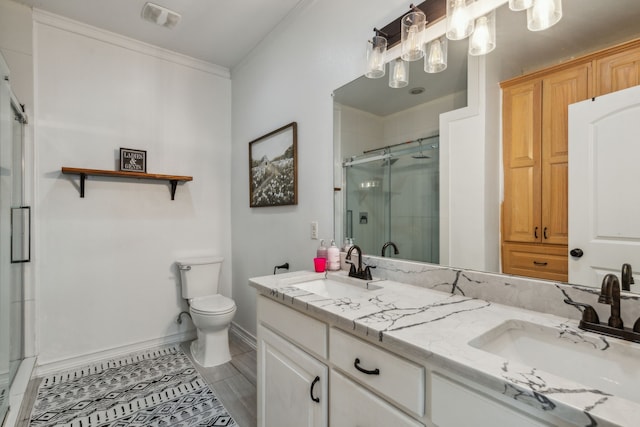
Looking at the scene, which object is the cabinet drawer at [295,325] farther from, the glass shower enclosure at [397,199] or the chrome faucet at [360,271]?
the glass shower enclosure at [397,199]

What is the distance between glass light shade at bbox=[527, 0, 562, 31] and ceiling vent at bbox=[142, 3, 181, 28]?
7.36ft

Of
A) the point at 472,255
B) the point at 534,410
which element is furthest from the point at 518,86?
the point at 534,410

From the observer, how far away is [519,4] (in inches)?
43.5

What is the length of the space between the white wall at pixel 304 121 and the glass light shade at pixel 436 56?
0.05 metres

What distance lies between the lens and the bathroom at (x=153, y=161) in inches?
80.5

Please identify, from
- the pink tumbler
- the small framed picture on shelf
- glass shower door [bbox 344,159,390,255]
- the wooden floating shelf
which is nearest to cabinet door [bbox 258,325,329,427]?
the pink tumbler

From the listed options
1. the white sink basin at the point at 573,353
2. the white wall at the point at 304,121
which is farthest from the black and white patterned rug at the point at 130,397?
the white sink basin at the point at 573,353

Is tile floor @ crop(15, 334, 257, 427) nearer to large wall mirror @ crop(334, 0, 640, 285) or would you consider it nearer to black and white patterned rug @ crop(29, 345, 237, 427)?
black and white patterned rug @ crop(29, 345, 237, 427)

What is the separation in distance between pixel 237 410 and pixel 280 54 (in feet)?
8.23

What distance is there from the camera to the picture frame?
2.20 metres

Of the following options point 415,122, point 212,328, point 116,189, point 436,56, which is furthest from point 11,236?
point 436,56

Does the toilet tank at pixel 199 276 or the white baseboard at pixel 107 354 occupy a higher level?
the toilet tank at pixel 199 276

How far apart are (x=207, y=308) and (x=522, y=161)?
2.21 metres

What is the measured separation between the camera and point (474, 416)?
66cm
